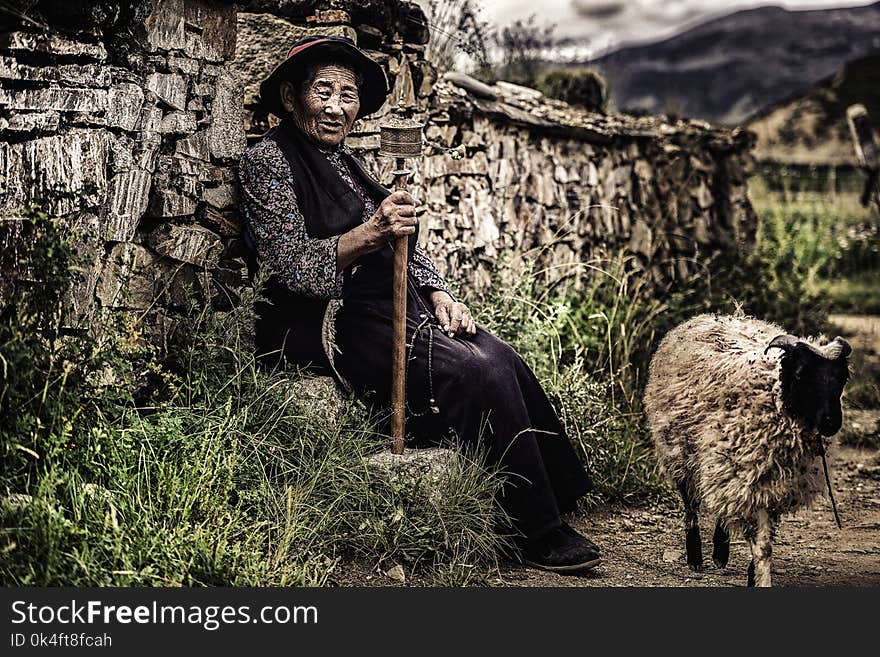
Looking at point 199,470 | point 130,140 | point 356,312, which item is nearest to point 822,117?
point 356,312

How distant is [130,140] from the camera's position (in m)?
4.31

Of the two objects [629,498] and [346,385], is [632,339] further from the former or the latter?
[346,385]

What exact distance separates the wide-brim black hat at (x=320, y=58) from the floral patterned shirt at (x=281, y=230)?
271 millimetres

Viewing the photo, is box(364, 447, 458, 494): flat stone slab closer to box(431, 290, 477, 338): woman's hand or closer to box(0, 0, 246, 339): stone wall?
box(431, 290, 477, 338): woman's hand

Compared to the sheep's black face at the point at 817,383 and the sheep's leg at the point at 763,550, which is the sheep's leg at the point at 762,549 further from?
the sheep's black face at the point at 817,383

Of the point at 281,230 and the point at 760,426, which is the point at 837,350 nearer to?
the point at 760,426

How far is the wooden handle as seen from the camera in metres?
4.38

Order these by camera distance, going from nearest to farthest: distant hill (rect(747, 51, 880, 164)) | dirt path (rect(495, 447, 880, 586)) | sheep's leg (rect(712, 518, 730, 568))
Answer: dirt path (rect(495, 447, 880, 586)), sheep's leg (rect(712, 518, 730, 568)), distant hill (rect(747, 51, 880, 164))

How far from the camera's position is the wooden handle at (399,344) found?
438 cm

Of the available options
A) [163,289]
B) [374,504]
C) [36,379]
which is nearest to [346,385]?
[374,504]

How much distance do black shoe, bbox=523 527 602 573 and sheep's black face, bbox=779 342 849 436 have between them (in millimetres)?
1216

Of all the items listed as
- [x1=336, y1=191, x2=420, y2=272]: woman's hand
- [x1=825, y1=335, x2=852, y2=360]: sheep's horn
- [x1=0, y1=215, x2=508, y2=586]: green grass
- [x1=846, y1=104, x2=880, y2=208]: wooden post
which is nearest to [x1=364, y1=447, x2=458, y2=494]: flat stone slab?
[x1=0, y1=215, x2=508, y2=586]: green grass

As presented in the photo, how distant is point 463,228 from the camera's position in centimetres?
664

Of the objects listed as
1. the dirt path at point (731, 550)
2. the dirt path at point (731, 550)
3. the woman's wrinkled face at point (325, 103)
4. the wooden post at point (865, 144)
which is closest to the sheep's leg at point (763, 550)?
the dirt path at point (731, 550)
